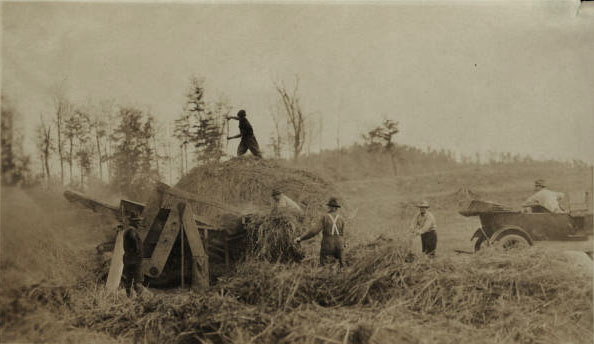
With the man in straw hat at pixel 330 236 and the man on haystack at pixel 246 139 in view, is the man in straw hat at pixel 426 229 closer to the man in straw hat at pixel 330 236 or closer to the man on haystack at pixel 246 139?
the man in straw hat at pixel 330 236

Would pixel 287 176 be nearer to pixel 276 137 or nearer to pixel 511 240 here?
pixel 276 137

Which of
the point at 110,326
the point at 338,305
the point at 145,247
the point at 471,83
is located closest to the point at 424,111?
the point at 471,83

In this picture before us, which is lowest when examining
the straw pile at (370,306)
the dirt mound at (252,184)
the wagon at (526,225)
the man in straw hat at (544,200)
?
the straw pile at (370,306)

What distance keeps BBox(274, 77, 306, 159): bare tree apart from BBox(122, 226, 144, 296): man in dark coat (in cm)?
374

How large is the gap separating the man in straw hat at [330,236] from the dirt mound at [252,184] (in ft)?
4.07

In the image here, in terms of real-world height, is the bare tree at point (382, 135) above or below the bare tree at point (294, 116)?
below

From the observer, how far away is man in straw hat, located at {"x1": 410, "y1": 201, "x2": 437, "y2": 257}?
735 cm

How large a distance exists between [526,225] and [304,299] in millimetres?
4867

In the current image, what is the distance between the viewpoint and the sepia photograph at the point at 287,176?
195 inches

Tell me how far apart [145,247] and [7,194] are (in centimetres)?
207

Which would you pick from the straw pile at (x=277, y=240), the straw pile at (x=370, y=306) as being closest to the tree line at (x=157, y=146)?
the straw pile at (x=370, y=306)

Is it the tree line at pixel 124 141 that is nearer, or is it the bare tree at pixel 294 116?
the tree line at pixel 124 141

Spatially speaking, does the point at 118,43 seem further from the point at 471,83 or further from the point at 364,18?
the point at 471,83

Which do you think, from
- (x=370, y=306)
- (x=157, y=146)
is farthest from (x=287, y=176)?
(x=157, y=146)
